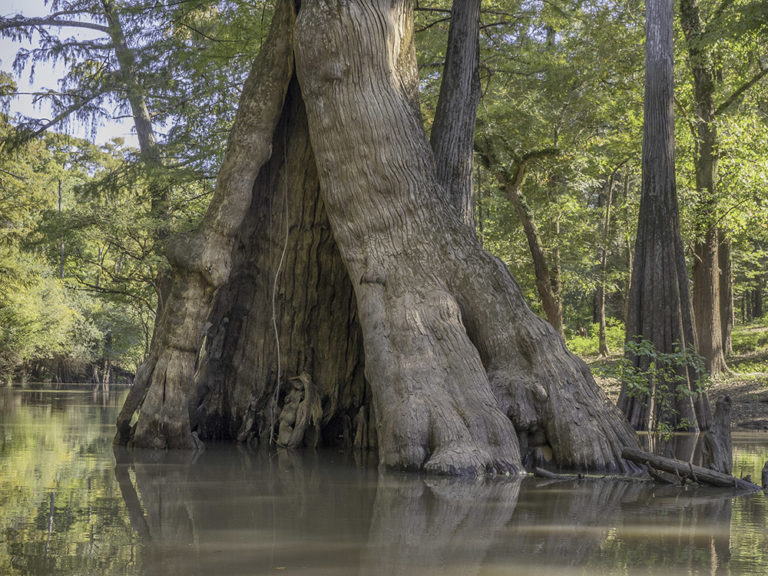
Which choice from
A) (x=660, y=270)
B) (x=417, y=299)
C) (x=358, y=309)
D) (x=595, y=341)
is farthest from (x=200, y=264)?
(x=595, y=341)

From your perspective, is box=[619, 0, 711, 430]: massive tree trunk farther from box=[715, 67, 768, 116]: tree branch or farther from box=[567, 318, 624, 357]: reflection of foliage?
box=[567, 318, 624, 357]: reflection of foliage

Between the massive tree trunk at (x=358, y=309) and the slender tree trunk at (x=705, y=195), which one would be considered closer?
the massive tree trunk at (x=358, y=309)

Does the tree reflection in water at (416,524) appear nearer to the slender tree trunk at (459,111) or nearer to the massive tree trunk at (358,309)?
the massive tree trunk at (358,309)

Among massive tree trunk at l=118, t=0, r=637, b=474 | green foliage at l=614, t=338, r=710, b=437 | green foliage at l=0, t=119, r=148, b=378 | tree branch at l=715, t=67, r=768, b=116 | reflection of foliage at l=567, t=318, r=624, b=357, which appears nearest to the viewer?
massive tree trunk at l=118, t=0, r=637, b=474

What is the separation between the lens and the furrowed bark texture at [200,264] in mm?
9039

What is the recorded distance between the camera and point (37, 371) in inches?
1802

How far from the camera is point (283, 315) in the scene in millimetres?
10609

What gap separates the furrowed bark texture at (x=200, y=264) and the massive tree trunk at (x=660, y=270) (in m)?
5.98

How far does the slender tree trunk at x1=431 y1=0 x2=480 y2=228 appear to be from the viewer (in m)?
10.6

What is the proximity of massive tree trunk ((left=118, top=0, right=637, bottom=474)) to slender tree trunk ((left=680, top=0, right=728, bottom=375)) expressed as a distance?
1000 centimetres

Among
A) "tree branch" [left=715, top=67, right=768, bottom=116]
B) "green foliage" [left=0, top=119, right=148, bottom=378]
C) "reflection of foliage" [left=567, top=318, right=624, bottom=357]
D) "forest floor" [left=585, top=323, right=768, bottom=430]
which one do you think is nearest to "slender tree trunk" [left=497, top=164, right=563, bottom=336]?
"forest floor" [left=585, top=323, right=768, bottom=430]

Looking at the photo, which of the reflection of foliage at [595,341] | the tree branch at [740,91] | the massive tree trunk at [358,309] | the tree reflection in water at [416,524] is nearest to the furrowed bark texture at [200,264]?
the massive tree trunk at [358,309]

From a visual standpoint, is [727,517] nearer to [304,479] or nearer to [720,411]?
[720,411]

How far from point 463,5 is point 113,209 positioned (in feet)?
41.3
